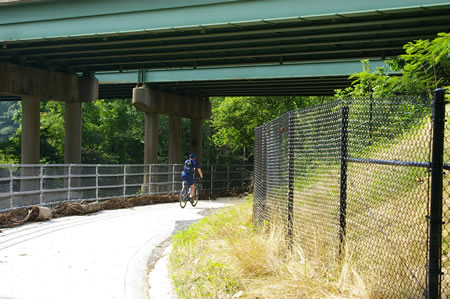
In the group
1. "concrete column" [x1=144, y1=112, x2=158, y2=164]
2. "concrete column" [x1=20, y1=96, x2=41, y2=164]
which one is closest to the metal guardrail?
"concrete column" [x1=144, y1=112, x2=158, y2=164]

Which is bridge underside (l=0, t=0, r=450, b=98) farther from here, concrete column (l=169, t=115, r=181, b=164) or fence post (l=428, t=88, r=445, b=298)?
fence post (l=428, t=88, r=445, b=298)

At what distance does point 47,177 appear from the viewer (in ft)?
54.6

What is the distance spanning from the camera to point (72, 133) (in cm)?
2961

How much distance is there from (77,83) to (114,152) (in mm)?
28209

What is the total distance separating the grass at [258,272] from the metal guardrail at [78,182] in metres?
7.58

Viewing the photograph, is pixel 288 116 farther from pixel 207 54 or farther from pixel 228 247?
pixel 207 54

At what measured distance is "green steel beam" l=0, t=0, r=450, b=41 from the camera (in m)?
14.9

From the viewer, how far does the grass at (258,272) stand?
216 inches

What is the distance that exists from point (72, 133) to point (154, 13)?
14088mm

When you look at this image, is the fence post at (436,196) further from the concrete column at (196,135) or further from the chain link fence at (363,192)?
the concrete column at (196,135)

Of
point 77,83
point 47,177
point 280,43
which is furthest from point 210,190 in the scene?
point 47,177

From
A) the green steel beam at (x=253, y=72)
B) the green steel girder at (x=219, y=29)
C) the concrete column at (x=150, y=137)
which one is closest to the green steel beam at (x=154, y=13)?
the green steel girder at (x=219, y=29)

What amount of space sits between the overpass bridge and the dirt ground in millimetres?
5759

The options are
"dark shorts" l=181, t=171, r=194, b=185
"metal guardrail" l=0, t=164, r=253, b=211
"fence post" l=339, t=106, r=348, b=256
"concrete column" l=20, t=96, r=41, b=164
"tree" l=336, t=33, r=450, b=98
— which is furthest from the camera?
"concrete column" l=20, t=96, r=41, b=164
